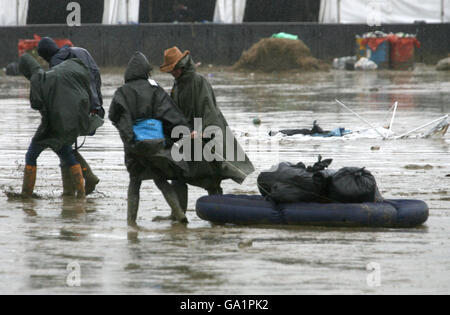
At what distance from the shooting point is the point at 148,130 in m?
8.02

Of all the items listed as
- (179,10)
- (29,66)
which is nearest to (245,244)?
(29,66)

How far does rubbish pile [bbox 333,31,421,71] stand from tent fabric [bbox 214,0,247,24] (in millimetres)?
3862

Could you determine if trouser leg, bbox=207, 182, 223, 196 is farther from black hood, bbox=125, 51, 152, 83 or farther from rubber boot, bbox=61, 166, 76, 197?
rubber boot, bbox=61, 166, 76, 197

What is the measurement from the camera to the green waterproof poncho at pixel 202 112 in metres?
8.33

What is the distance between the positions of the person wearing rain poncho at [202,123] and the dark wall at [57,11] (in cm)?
2527

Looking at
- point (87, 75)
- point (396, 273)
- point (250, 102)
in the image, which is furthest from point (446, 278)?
point (250, 102)

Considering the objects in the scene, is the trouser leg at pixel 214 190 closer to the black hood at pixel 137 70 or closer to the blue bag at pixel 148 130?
the blue bag at pixel 148 130

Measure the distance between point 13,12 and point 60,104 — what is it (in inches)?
917

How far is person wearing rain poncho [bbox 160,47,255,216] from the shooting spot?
830 centimetres

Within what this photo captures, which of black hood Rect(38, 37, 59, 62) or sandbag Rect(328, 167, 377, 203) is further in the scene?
black hood Rect(38, 37, 59, 62)

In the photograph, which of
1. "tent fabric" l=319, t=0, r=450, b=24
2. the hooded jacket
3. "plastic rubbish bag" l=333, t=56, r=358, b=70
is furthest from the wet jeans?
"tent fabric" l=319, t=0, r=450, b=24

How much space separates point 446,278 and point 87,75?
180 inches
